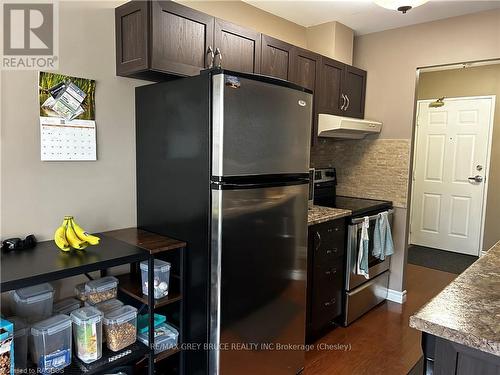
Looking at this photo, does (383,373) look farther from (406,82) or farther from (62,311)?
(406,82)

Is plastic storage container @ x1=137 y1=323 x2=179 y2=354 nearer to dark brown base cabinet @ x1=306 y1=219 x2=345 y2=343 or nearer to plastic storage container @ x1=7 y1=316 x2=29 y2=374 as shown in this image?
plastic storage container @ x1=7 y1=316 x2=29 y2=374

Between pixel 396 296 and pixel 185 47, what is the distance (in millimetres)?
2952

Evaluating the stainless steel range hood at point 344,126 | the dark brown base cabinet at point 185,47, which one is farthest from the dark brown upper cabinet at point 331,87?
the dark brown base cabinet at point 185,47

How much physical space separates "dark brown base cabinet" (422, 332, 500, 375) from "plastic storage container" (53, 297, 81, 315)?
5.07ft

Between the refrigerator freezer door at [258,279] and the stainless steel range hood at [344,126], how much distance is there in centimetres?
92

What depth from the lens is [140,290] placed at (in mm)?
1863

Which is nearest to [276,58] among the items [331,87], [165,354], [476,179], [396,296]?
[331,87]

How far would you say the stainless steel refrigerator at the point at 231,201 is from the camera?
5.66 ft

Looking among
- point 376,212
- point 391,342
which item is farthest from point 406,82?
point 391,342

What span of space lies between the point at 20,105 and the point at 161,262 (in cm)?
103

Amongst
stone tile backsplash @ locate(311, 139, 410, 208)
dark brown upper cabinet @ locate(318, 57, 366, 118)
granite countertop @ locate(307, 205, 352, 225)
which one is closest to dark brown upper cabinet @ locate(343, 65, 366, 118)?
dark brown upper cabinet @ locate(318, 57, 366, 118)

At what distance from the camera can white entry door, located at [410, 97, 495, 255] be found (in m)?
4.62

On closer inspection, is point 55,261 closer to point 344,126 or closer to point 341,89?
point 344,126

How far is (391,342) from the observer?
2.69 m
